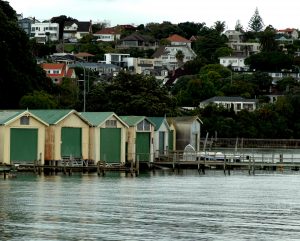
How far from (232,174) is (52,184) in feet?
75.0

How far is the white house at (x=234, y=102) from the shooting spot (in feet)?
518

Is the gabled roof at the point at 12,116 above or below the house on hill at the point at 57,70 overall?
below

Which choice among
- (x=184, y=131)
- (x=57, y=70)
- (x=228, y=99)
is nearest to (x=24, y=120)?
(x=184, y=131)

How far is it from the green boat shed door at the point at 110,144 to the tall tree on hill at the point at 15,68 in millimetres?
25643

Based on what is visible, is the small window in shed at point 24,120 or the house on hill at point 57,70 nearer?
the small window in shed at point 24,120

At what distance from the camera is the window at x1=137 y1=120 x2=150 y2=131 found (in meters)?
90.3

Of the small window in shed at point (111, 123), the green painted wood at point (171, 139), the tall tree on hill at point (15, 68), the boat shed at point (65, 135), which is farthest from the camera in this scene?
the tall tree on hill at point (15, 68)

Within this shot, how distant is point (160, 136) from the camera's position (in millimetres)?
94000

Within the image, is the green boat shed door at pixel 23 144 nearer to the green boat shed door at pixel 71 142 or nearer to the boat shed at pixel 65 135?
the boat shed at pixel 65 135

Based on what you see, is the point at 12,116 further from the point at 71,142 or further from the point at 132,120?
the point at 132,120

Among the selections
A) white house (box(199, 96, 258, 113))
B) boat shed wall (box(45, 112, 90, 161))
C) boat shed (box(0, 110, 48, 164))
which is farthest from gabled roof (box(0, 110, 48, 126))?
white house (box(199, 96, 258, 113))

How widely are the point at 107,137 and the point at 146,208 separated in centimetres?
3153

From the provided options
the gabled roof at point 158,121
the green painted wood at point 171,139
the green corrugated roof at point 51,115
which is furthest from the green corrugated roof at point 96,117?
the green painted wood at point 171,139

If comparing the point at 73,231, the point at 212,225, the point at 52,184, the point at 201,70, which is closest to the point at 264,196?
the point at 52,184
